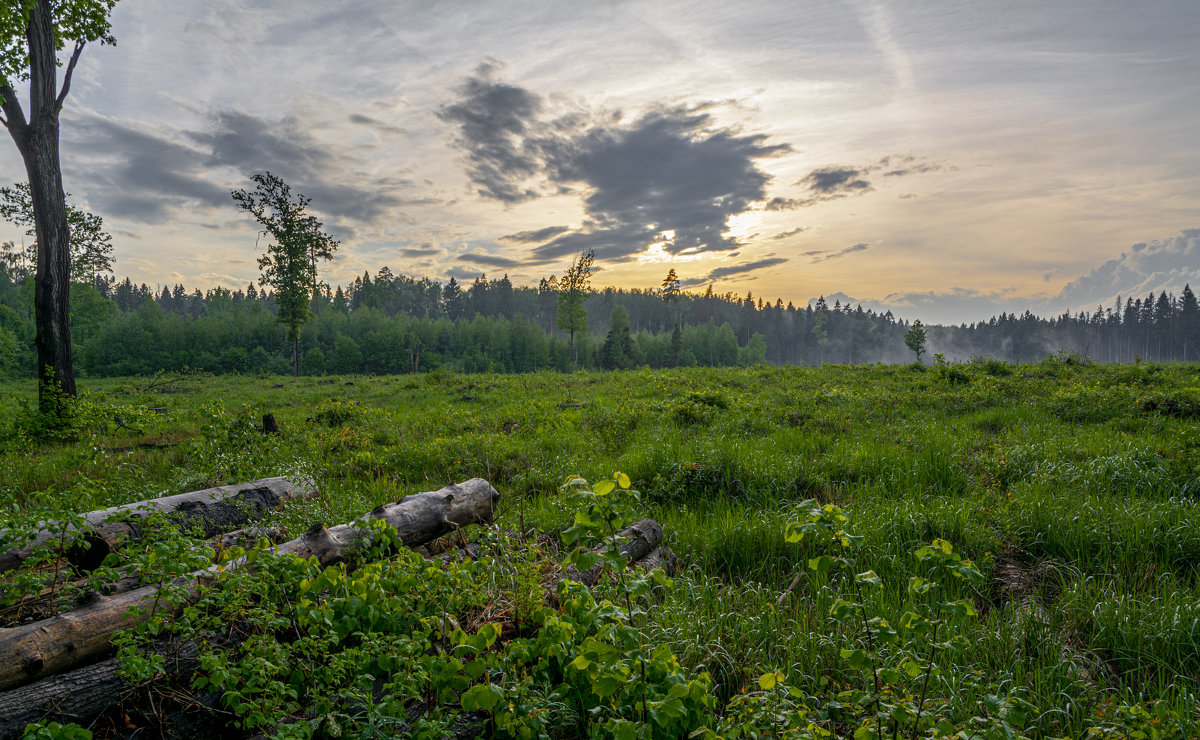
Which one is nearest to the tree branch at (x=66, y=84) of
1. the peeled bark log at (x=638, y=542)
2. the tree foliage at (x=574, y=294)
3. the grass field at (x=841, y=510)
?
the grass field at (x=841, y=510)

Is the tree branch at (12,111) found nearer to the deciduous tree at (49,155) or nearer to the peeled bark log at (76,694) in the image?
the deciduous tree at (49,155)

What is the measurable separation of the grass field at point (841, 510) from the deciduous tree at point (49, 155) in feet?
4.27

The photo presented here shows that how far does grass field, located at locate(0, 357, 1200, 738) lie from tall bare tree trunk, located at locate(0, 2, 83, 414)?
115 centimetres

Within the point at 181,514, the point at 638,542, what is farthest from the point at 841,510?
the point at 181,514

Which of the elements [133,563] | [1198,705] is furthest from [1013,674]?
[133,563]

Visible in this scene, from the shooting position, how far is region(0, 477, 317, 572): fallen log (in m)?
3.91

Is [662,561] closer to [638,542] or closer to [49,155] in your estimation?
[638,542]

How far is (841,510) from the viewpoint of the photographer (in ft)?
13.6

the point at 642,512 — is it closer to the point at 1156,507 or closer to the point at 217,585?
the point at 217,585

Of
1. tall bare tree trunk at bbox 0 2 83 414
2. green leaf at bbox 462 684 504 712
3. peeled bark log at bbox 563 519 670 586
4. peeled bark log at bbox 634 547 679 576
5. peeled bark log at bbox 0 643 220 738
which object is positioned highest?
tall bare tree trunk at bbox 0 2 83 414

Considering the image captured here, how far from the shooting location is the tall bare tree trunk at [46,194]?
1066cm

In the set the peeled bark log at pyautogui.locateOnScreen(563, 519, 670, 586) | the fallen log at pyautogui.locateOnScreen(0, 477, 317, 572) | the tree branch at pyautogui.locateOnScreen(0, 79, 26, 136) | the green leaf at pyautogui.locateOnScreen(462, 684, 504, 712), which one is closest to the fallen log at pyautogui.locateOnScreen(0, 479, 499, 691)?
the fallen log at pyautogui.locateOnScreen(0, 477, 317, 572)

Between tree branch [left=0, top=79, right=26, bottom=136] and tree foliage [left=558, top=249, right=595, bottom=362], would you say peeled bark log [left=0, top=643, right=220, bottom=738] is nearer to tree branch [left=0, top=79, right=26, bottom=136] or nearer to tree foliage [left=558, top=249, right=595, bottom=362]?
tree branch [left=0, top=79, right=26, bottom=136]

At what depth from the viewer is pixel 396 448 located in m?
9.68
